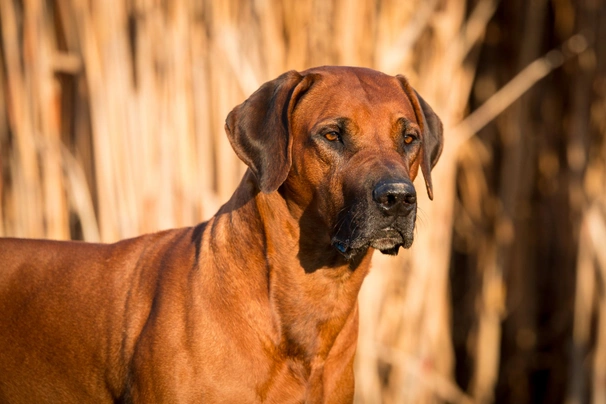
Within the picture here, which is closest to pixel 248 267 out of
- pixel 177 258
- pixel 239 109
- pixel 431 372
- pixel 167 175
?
pixel 177 258

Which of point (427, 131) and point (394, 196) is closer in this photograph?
point (394, 196)

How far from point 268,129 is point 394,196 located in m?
0.53

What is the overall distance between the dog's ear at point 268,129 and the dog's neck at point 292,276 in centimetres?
12

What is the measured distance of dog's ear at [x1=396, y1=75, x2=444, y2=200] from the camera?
3.30 metres

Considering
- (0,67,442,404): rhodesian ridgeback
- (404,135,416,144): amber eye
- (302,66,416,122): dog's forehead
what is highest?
(302,66,416,122): dog's forehead

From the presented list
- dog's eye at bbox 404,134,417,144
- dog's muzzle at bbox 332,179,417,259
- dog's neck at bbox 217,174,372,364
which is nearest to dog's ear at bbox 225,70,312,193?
dog's neck at bbox 217,174,372,364

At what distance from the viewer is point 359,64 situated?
16.3ft

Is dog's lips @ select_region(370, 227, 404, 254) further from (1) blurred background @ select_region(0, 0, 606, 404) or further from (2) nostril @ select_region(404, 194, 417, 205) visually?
→ (1) blurred background @ select_region(0, 0, 606, 404)

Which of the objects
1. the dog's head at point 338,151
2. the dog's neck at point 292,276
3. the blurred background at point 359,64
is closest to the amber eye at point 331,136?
the dog's head at point 338,151

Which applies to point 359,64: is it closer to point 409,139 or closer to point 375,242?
point 409,139

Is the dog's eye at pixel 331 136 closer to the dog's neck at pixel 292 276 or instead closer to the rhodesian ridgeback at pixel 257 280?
the rhodesian ridgeback at pixel 257 280

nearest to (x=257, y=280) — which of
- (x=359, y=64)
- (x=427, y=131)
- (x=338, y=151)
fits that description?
(x=338, y=151)

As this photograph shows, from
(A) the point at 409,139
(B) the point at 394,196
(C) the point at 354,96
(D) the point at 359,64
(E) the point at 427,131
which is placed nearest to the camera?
(B) the point at 394,196

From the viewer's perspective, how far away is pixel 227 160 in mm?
4777
